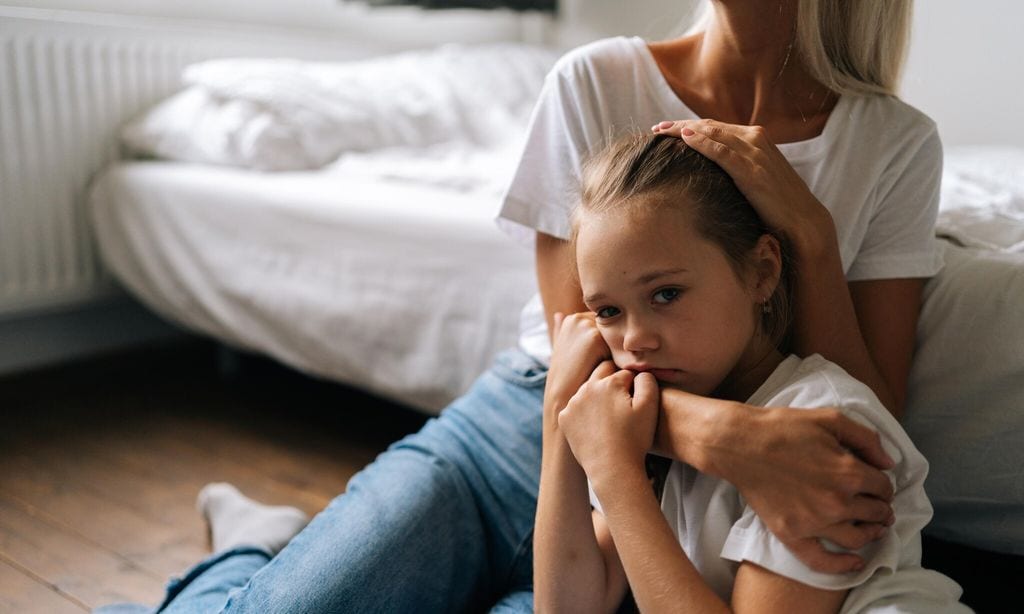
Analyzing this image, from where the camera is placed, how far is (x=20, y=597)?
1206 mm

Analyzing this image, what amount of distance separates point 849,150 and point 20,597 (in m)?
1.17

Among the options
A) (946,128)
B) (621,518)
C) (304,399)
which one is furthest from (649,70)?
(946,128)

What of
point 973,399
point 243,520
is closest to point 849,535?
point 973,399

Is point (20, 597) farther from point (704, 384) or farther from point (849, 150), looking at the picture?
point (849, 150)

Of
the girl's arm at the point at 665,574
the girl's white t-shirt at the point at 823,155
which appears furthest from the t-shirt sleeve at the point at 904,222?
the girl's arm at the point at 665,574

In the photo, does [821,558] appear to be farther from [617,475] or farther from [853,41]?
[853,41]

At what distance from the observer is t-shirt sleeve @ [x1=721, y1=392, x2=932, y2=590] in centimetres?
62

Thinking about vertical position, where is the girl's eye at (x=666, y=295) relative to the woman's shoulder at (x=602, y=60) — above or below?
below

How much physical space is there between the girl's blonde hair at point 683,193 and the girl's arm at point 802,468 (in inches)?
5.3

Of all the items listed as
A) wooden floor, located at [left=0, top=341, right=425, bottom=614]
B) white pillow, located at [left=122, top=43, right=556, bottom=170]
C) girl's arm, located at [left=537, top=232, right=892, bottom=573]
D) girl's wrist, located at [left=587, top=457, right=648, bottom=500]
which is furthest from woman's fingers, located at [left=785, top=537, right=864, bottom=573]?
white pillow, located at [left=122, top=43, right=556, bottom=170]

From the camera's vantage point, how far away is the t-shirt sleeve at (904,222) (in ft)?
2.82

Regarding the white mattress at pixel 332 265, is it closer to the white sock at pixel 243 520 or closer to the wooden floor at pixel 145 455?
the wooden floor at pixel 145 455

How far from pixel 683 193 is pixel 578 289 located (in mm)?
218

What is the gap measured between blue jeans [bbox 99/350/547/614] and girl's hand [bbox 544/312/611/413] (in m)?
0.18
